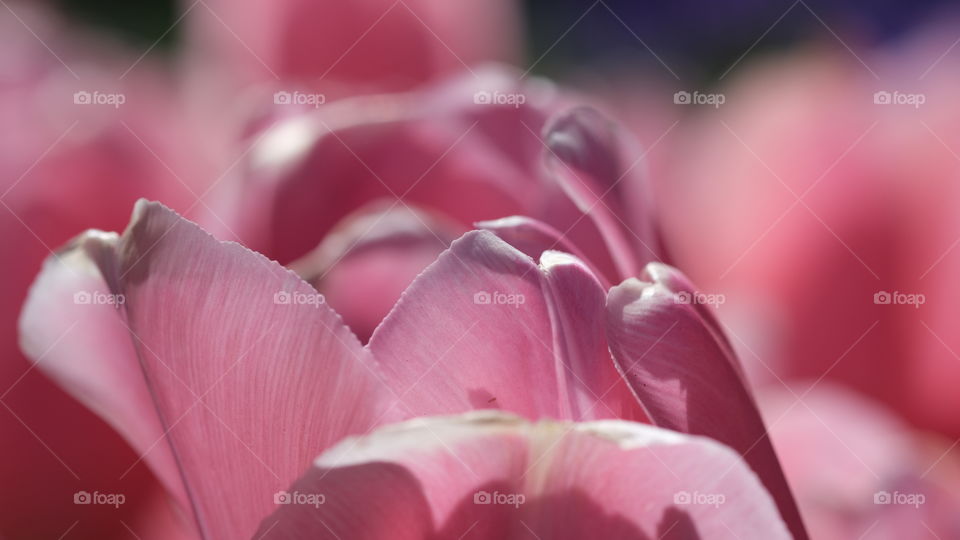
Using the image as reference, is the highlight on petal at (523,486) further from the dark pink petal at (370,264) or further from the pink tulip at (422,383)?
the dark pink petal at (370,264)

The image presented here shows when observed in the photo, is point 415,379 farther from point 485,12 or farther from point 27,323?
point 485,12

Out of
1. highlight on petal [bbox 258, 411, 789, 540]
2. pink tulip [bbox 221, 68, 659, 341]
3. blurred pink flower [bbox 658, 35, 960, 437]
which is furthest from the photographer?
blurred pink flower [bbox 658, 35, 960, 437]

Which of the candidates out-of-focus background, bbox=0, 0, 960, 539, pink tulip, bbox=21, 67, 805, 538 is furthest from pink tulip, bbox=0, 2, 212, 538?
pink tulip, bbox=21, 67, 805, 538

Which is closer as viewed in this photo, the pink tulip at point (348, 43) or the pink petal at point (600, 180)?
the pink petal at point (600, 180)

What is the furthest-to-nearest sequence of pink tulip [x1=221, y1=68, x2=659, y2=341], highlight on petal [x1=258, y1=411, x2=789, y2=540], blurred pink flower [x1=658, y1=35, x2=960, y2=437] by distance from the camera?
blurred pink flower [x1=658, y1=35, x2=960, y2=437]
pink tulip [x1=221, y1=68, x2=659, y2=341]
highlight on petal [x1=258, y1=411, x2=789, y2=540]

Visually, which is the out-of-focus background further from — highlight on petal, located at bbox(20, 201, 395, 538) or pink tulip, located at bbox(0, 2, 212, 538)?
highlight on petal, located at bbox(20, 201, 395, 538)

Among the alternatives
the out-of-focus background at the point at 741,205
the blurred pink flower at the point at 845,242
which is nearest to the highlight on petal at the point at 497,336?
the out-of-focus background at the point at 741,205

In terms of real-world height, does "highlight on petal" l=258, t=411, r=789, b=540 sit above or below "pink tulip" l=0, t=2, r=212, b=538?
below

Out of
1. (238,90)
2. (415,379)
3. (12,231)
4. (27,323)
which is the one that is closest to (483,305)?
(415,379)

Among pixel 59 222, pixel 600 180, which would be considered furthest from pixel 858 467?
pixel 59 222
